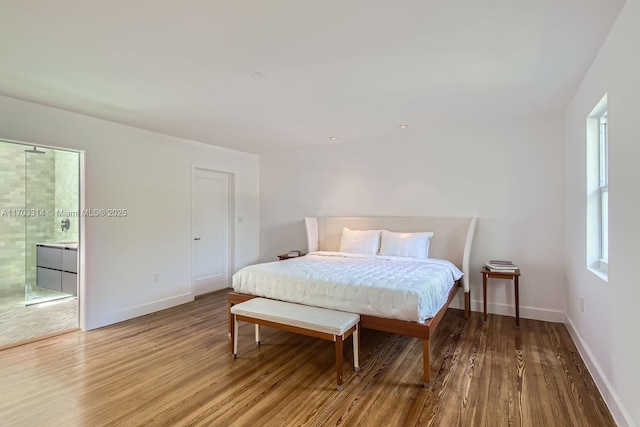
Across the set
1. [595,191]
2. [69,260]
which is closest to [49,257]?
[69,260]

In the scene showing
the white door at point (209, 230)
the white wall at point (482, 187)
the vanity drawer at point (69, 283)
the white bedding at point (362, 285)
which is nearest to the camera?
the white bedding at point (362, 285)

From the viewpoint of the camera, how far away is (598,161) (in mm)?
2773

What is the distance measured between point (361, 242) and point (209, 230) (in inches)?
98.0

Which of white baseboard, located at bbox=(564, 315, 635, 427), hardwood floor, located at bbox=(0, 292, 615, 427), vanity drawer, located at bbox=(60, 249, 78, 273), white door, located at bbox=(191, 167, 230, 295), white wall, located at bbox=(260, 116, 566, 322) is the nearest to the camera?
white baseboard, located at bbox=(564, 315, 635, 427)

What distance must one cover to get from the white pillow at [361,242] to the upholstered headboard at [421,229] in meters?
0.20

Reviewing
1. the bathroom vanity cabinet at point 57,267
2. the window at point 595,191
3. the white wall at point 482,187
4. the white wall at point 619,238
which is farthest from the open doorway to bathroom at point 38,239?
the window at point 595,191

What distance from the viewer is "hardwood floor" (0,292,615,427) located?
2076 mm

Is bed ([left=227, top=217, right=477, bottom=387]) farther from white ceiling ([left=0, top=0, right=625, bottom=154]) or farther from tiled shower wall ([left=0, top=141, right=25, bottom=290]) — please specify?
tiled shower wall ([left=0, top=141, right=25, bottom=290])

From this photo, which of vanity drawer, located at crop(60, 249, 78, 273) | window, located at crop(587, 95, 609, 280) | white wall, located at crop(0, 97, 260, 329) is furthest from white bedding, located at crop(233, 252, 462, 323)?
vanity drawer, located at crop(60, 249, 78, 273)

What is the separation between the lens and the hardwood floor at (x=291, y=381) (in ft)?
6.81

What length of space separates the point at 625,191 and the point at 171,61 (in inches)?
118

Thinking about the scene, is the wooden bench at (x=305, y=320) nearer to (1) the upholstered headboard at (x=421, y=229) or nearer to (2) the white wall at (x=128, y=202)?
(2) the white wall at (x=128, y=202)

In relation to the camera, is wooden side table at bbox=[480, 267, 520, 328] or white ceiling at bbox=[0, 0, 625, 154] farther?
wooden side table at bbox=[480, 267, 520, 328]

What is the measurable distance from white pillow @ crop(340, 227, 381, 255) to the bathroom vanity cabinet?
12.3ft
